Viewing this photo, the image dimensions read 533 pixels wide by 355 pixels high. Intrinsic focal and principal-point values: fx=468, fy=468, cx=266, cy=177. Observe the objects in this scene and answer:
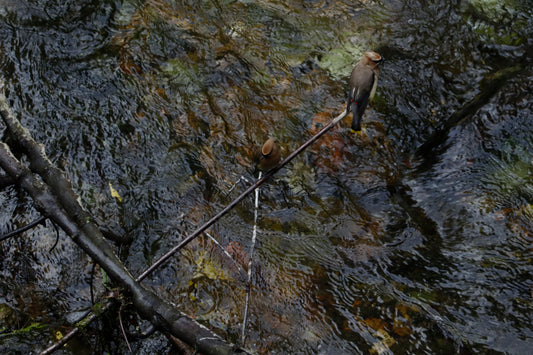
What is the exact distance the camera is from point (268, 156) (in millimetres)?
4336

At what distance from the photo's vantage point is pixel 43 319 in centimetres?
Result: 403

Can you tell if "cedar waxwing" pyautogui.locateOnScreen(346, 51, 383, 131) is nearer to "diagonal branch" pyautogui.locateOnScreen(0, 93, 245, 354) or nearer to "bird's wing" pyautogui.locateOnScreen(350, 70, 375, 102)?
"bird's wing" pyautogui.locateOnScreen(350, 70, 375, 102)

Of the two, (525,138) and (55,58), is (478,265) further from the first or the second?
(55,58)

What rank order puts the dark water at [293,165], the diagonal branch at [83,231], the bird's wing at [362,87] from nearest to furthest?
the diagonal branch at [83,231], the dark water at [293,165], the bird's wing at [362,87]

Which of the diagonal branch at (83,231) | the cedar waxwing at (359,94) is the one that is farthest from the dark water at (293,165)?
the cedar waxwing at (359,94)

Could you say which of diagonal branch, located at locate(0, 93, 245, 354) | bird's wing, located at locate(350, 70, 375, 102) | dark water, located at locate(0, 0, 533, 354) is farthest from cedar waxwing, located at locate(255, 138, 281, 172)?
diagonal branch, located at locate(0, 93, 245, 354)

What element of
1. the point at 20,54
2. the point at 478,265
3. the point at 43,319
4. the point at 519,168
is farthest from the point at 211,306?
the point at 20,54

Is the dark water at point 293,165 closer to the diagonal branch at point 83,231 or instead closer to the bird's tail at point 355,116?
the diagonal branch at point 83,231

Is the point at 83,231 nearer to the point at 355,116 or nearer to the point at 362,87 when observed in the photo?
the point at 355,116

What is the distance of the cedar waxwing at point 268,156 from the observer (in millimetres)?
4324

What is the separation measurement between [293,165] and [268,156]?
1299mm

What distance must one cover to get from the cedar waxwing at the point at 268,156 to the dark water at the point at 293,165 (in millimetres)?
852

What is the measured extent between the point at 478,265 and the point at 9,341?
4335mm

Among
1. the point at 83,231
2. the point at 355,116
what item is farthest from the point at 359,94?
the point at 83,231
